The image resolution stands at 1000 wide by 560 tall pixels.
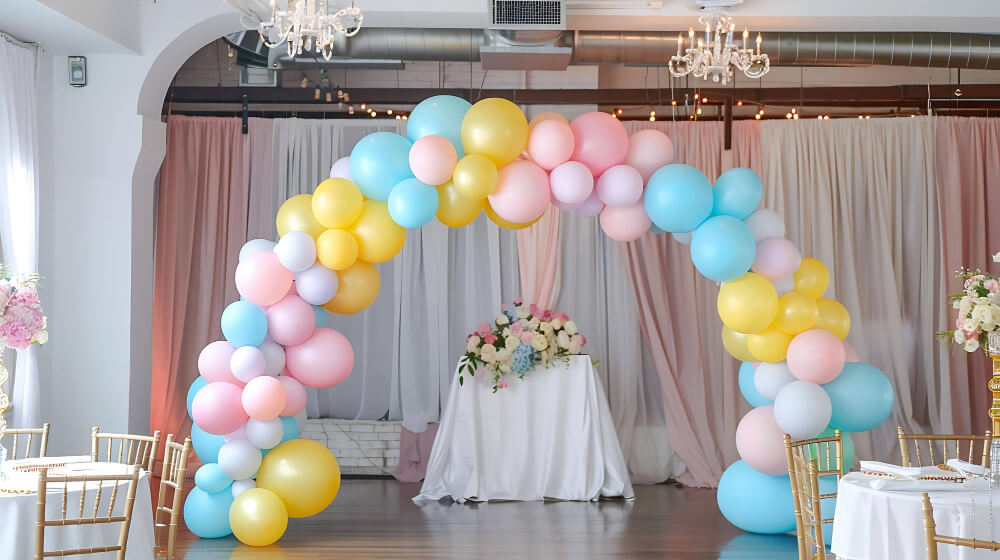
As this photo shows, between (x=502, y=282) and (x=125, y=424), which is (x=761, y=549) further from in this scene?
(x=125, y=424)

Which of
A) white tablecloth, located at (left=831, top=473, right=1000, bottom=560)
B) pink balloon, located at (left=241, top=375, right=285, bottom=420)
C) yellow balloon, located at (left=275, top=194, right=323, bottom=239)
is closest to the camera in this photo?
white tablecloth, located at (left=831, top=473, right=1000, bottom=560)

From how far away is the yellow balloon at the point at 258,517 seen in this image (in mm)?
5074

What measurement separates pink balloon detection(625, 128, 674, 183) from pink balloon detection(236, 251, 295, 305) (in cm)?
210

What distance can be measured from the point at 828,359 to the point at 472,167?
2.25 m

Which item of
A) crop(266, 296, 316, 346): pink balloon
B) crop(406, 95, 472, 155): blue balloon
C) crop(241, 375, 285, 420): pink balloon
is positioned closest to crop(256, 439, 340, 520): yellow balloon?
crop(241, 375, 285, 420): pink balloon

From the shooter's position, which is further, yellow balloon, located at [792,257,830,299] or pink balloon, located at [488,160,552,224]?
yellow balloon, located at [792,257,830,299]

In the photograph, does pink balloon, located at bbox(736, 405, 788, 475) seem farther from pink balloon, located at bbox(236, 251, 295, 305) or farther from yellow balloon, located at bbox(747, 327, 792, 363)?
pink balloon, located at bbox(236, 251, 295, 305)

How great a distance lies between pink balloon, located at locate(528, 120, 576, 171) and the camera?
514cm

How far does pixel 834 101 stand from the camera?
26.5 feet

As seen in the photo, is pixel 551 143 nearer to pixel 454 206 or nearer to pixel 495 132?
pixel 495 132

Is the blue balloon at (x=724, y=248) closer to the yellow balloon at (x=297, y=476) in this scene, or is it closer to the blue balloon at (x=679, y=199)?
the blue balloon at (x=679, y=199)

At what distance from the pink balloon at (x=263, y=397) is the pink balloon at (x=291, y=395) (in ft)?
0.59

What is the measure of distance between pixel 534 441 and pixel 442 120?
246cm

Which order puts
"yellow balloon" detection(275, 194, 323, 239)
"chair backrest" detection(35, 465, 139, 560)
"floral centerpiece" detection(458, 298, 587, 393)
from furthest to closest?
"floral centerpiece" detection(458, 298, 587, 393) < "yellow balloon" detection(275, 194, 323, 239) < "chair backrest" detection(35, 465, 139, 560)
